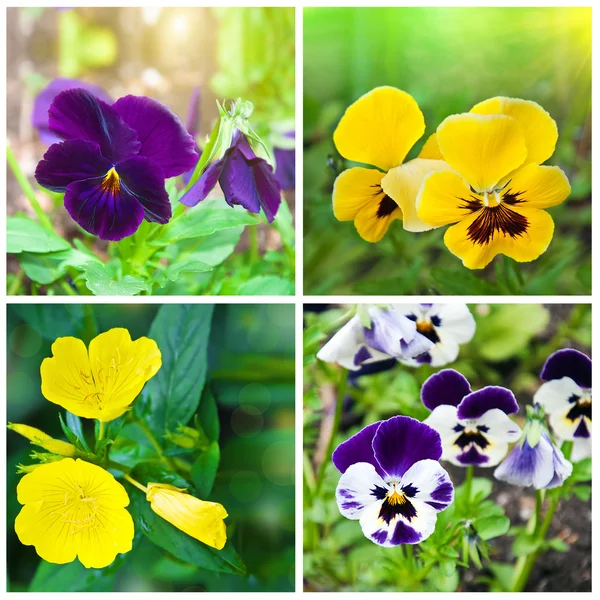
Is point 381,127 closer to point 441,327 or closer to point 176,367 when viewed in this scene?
point 441,327

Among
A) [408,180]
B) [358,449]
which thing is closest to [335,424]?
[358,449]

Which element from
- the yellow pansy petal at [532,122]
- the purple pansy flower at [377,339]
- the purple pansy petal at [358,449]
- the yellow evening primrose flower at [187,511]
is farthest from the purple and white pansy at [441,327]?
the yellow evening primrose flower at [187,511]

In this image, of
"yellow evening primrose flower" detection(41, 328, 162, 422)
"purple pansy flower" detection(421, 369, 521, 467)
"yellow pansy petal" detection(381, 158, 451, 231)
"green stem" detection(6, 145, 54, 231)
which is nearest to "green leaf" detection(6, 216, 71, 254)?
"green stem" detection(6, 145, 54, 231)

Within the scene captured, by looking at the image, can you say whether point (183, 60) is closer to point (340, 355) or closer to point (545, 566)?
point (340, 355)

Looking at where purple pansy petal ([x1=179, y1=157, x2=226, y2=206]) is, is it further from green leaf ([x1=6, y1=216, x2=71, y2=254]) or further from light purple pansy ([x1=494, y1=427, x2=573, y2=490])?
light purple pansy ([x1=494, y1=427, x2=573, y2=490])

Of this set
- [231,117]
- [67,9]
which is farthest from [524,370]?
[67,9]

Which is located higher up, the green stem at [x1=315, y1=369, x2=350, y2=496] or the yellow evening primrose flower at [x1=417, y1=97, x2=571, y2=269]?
the yellow evening primrose flower at [x1=417, y1=97, x2=571, y2=269]

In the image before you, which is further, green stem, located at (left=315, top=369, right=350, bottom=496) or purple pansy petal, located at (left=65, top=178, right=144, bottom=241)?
green stem, located at (left=315, top=369, right=350, bottom=496)

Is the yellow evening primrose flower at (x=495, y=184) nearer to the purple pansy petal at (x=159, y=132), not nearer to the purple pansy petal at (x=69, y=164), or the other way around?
the purple pansy petal at (x=159, y=132)
